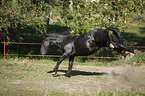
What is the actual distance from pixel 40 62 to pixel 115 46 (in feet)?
24.1

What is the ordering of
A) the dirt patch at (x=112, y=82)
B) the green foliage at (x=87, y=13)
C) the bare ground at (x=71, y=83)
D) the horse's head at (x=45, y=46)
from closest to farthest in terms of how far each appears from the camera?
the bare ground at (x=71, y=83)
the dirt patch at (x=112, y=82)
the horse's head at (x=45, y=46)
the green foliage at (x=87, y=13)

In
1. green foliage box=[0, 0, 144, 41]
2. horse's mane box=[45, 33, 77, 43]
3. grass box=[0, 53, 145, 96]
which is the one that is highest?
green foliage box=[0, 0, 144, 41]

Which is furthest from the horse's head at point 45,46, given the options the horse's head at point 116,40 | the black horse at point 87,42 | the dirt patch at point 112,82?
the horse's head at point 116,40

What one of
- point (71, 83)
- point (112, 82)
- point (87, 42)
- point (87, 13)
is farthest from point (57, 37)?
point (87, 13)

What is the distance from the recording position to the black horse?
855 centimetres

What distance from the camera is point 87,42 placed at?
9.10 meters

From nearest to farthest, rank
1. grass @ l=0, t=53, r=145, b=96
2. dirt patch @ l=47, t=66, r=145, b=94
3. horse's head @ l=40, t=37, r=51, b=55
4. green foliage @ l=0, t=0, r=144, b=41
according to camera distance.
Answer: grass @ l=0, t=53, r=145, b=96
dirt patch @ l=47, t=66, r=145, b=94
horse's head @ l=40, t=37, r=51, b=55
green foliage @ l=0, t=0, r=144, b=41

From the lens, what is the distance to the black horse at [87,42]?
855cm

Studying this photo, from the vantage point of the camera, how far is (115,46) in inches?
334

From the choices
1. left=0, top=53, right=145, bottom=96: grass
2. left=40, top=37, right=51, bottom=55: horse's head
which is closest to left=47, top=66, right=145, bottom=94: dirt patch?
left=0, top=53, right=145, bottom=96: grass

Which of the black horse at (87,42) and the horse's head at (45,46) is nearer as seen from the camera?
the black horse at (87,42)

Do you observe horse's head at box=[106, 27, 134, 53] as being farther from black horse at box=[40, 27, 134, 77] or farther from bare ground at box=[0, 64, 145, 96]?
bare ground at box=[0, 64, 145, 96]

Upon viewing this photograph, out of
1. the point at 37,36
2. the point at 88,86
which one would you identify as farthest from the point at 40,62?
the point at 37,36

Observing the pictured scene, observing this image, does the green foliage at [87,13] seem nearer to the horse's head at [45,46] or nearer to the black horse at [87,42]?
the black horse at [87,42]
